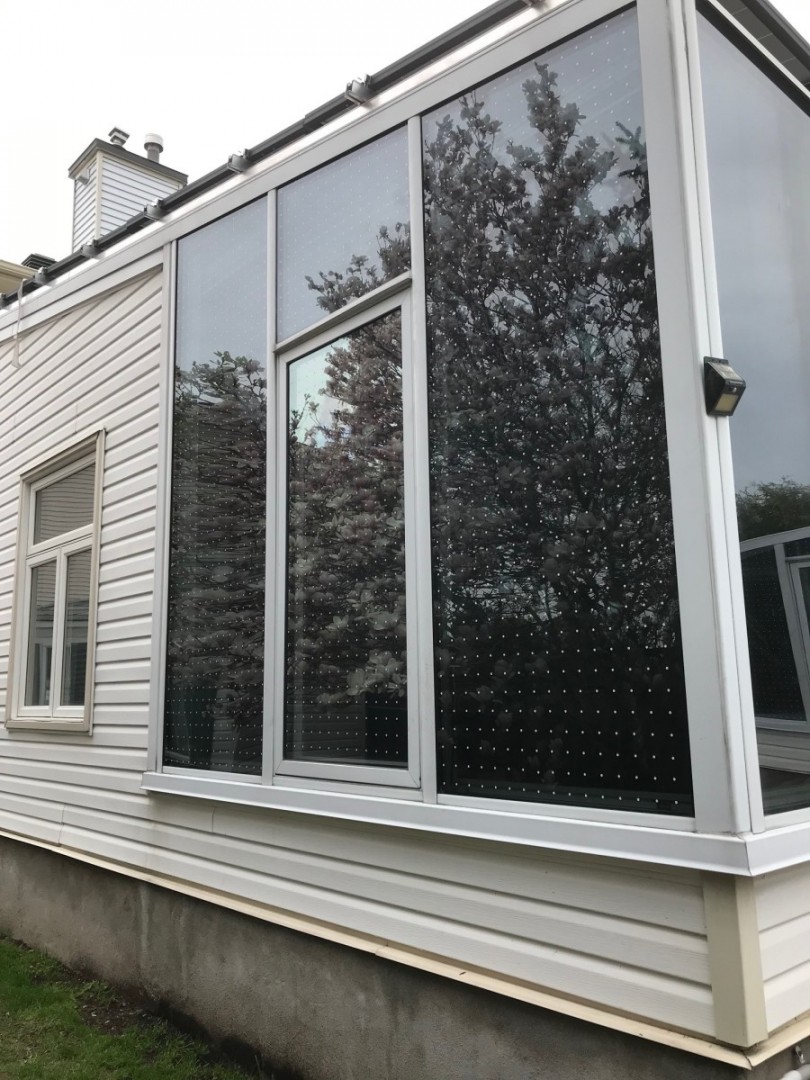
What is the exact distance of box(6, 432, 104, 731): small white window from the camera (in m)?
4.74

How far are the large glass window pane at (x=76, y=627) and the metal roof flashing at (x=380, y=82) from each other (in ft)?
6.11

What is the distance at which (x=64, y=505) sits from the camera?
17.2 feet

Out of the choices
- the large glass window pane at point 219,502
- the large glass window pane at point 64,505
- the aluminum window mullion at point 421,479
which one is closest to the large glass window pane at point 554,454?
the aluminum window mullion at point 421,479

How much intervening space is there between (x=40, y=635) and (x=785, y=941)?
4.54m

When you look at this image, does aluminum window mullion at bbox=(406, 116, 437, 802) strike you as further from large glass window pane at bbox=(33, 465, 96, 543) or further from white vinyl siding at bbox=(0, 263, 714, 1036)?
large glass window pane at bbox=(33, 465, 96, 543)

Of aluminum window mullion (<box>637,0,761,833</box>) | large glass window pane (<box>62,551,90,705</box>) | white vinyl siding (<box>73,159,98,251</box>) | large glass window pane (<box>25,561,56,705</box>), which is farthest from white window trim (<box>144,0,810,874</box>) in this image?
white vinyl siding (<box>73,159,98,251</box>)

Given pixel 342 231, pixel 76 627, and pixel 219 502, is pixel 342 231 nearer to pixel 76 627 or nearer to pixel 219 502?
pixel 219 502

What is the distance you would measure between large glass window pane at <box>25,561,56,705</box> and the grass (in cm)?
157

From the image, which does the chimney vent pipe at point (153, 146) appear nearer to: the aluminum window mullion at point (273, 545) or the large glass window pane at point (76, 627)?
the large glass window pane at point (76, 627)

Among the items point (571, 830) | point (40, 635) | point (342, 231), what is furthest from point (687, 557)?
point (40, 635)

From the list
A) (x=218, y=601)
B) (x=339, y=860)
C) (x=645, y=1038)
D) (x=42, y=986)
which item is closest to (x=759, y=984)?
(x=645, y=1038)

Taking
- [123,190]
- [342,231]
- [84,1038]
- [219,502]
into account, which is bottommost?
[84,1038]

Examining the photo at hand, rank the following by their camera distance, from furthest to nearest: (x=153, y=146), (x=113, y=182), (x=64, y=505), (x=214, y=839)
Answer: (x=153, y=146) < (x=113, y=182) < (x=64, y=505) < (x=214, y=839)

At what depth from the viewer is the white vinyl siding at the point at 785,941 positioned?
2.00 m
